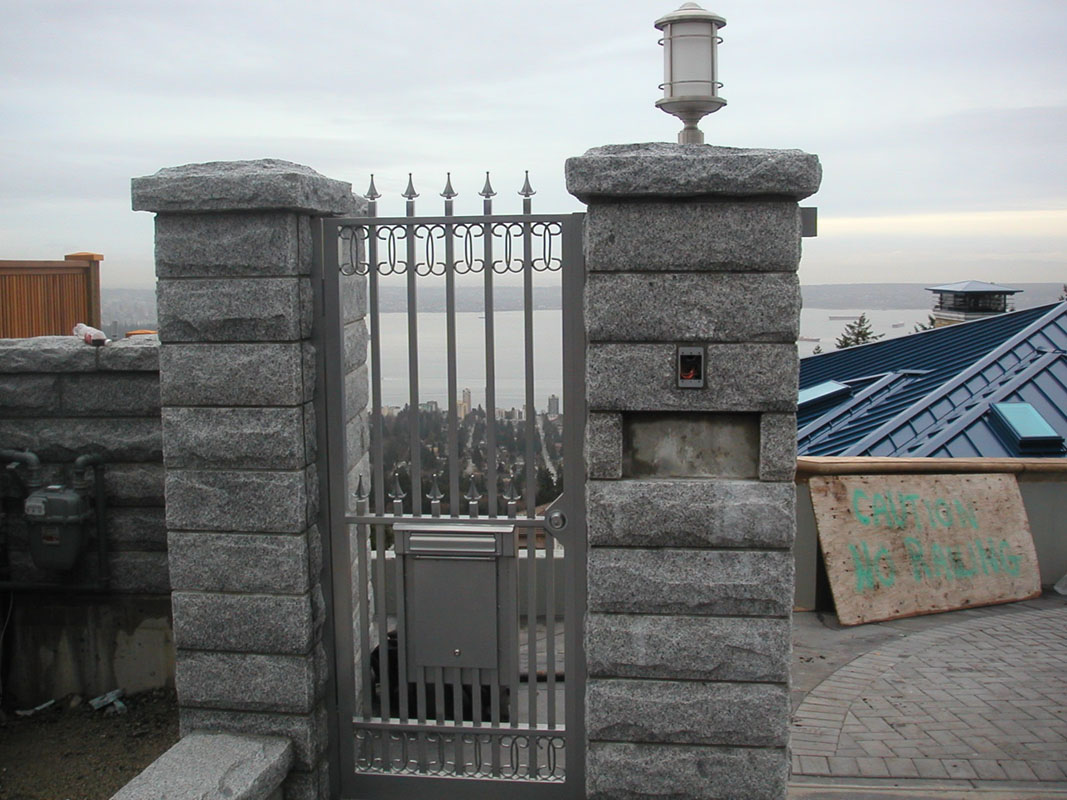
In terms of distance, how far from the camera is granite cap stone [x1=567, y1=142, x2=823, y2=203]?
4.20 metres

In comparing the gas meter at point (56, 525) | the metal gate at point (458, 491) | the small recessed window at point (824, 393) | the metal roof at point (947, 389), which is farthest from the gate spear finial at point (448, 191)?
the small recessed window at point (824, 393)

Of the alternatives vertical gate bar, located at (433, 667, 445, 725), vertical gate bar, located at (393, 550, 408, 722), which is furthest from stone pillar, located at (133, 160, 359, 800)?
vertical gate bar, located at (433, 667, 445, 725)

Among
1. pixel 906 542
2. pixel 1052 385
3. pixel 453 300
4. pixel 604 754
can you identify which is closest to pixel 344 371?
pixel 453 300

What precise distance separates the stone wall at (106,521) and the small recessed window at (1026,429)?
23.9 ft

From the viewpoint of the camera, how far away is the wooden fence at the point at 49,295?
390 inches

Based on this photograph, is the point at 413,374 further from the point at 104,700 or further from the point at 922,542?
the point at 922,542

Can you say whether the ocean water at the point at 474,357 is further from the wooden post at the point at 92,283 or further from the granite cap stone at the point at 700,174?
the wooden post at the point at 92,283

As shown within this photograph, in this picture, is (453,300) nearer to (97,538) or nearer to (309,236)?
(309,236)

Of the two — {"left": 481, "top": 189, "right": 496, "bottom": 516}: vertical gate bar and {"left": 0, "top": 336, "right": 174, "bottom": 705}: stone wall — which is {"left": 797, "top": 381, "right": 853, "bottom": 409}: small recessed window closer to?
{"left": 0, "top": 336, "right": 174, "bottom": 705}: stone wall

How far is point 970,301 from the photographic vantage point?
74.7ft

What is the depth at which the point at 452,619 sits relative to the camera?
4.89 meters

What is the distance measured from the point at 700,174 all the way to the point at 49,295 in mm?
7913

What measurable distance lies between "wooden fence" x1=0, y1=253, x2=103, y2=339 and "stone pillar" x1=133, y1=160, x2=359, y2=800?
19.8 ft

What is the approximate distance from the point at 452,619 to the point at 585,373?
127 cm
